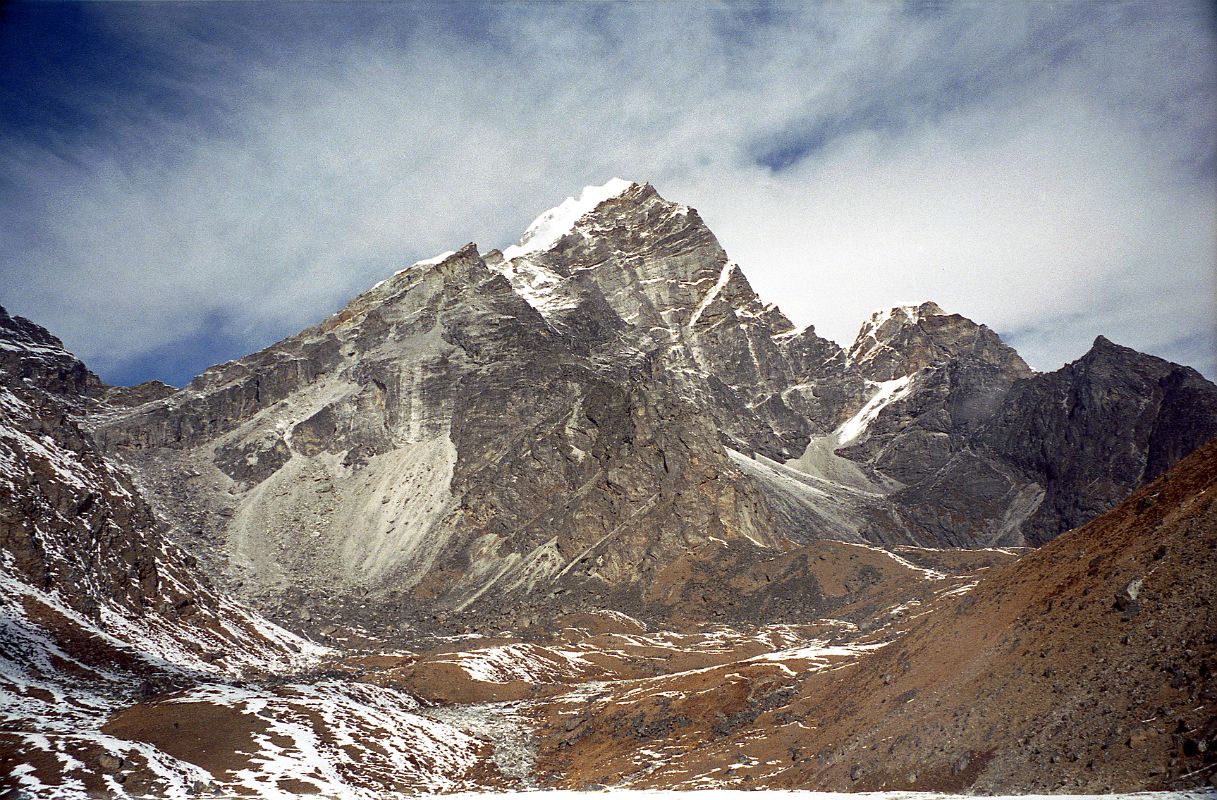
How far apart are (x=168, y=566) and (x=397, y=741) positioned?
167 ft

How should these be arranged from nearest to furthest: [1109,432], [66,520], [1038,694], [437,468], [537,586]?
[1038,694], [66,520], [537,586], [437,468], [1109,432]

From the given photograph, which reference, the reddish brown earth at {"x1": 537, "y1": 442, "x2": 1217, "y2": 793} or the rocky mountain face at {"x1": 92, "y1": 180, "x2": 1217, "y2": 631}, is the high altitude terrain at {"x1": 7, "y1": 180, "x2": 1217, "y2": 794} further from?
the rocky mountain face at {"x1": 92, "y1": 180, "x2": 1217, "y2": 631}

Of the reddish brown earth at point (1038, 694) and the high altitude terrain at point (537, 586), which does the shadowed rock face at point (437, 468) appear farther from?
the reddish brown earth at point (1038, 694)

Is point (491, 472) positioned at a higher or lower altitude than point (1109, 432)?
higher

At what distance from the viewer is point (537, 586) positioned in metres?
120

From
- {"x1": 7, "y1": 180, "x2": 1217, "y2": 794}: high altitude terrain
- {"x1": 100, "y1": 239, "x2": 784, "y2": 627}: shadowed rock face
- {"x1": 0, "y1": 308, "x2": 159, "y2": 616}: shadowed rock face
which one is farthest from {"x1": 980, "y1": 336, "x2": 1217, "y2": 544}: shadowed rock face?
{"x1": 0, "y1": 308, "x2": 159, "y2": 616}: shadowed rock face

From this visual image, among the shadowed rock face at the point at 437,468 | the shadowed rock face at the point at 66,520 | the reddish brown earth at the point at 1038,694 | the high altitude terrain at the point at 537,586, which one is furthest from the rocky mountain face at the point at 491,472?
the reddish brown earth at the point at 1038,694

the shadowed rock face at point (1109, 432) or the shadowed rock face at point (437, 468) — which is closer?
the shadowed rock face at point (437, 468)

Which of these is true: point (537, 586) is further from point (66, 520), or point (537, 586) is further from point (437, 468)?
point (66, 520)

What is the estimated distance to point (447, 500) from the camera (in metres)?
144

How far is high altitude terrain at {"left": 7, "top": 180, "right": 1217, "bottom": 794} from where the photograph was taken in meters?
24.9

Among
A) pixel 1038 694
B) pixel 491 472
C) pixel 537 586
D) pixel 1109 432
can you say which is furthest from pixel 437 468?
pixel 1109 432

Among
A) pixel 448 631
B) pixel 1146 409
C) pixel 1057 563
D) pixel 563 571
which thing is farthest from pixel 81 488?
pixel 1146 409

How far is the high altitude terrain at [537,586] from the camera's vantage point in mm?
24906
